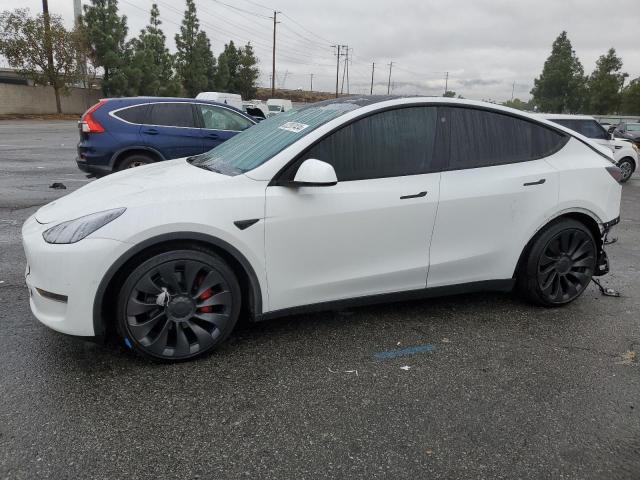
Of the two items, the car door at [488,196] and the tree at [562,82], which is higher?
the tree at [562,82]

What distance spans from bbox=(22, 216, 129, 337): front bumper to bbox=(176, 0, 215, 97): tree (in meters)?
55.2

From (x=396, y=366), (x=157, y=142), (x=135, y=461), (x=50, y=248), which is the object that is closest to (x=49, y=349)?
(x=50, y=248)

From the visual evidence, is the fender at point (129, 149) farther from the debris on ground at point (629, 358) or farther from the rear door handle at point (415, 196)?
the debris on ground at point (629, 358)

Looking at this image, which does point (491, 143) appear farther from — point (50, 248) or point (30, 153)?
point (30, 153)

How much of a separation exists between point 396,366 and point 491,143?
6.02ft

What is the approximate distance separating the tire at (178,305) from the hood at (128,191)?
40cm

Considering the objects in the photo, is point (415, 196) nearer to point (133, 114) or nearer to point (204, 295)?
point (204, 295)

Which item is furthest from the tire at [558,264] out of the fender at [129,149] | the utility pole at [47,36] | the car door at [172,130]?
the utility pole at [47,36]

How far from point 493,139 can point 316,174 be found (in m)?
1.60

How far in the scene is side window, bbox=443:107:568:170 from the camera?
147 inches

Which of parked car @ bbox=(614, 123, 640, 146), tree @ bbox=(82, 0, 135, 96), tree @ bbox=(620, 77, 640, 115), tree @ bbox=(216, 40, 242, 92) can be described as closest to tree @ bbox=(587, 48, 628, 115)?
tree @ bbox=(620, 77, 640, 115)

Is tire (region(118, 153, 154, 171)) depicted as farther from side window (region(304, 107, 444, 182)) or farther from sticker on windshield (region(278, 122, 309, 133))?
side window (region(304, 107, 444, 182))

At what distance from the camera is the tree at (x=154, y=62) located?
45750 millimetres

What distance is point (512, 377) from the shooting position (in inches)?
123
